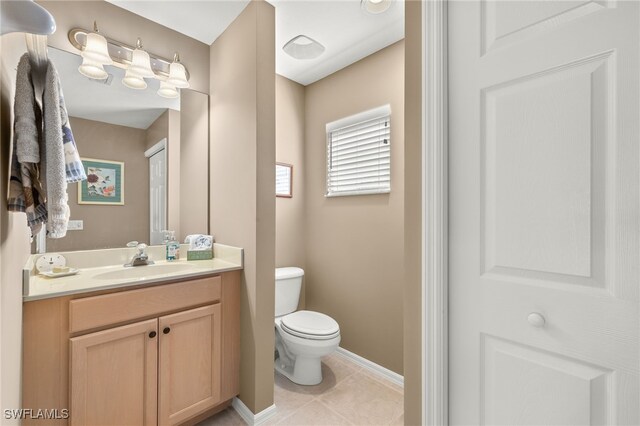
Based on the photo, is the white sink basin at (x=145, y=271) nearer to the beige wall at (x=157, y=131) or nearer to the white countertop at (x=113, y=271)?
the white countertop at (x=113, y=271)

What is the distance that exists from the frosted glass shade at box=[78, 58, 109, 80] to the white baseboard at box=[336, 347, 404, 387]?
2607 millimetres

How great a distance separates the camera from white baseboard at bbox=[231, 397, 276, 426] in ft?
5.33

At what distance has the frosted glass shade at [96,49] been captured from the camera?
157cm

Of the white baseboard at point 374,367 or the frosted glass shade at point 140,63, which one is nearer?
the frosted glass shade at point 140,63

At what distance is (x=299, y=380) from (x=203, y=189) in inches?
61.7

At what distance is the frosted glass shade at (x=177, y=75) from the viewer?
6.22 feet

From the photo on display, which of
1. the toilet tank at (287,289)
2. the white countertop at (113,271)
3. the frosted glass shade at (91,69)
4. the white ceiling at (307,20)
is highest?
the white ceiling at (307,20)

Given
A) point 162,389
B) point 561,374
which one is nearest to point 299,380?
point 162,389

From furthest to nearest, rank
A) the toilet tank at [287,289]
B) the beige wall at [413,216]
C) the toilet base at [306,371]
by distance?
the toilet tank at [287,289]
the toilet base at [306,371]
the beige wall at [413,216]

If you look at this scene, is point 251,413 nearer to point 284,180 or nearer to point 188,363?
point 188,363

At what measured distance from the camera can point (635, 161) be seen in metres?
0.64

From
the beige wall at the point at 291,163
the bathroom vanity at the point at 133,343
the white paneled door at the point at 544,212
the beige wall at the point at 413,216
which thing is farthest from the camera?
the beige wall at the point at 291,163

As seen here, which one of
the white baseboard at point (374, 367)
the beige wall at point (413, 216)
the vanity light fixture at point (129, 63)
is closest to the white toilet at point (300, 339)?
the white baseboard at point (374, 367)

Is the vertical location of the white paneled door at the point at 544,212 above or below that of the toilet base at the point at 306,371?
above
